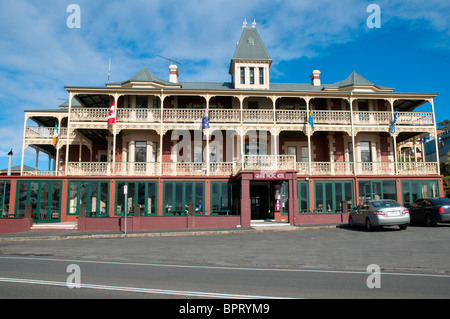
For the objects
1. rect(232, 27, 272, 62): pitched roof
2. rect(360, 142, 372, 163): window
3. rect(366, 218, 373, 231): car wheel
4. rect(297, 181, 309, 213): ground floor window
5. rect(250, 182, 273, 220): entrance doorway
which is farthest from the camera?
rect(232, 27, 272, 62): pitched roof

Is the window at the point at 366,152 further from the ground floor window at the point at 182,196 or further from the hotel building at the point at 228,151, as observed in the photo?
the ground floor window at the point at 182,196

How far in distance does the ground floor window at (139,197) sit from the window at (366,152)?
1566 cm

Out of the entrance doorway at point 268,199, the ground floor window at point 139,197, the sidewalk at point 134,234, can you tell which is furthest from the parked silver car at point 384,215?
the ground floor window at point 139,197

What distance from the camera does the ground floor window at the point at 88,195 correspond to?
23469 millimetres

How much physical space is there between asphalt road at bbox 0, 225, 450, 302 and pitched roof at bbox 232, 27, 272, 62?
696 inches

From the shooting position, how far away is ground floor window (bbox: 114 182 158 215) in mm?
23312

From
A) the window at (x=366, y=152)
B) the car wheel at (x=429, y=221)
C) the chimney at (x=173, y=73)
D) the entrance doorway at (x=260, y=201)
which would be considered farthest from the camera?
the chimney at (x=173, y=73)

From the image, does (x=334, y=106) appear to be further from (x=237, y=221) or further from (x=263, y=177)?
(x=237, y=221)

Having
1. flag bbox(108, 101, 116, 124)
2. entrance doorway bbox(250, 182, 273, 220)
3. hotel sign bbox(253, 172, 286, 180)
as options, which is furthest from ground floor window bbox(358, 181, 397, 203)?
flag bbox(108, 101, 116, 124)

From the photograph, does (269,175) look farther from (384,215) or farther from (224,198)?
(384,215)

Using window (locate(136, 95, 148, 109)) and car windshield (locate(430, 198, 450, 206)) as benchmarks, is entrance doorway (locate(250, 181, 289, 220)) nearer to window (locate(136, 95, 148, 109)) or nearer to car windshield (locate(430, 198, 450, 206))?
car windshield (locate(430, 198, 450, 206))
